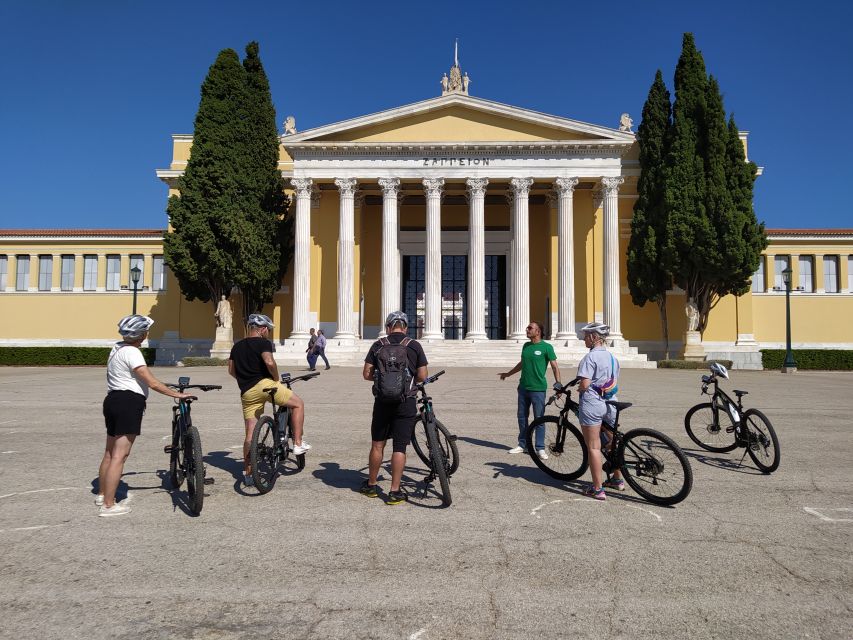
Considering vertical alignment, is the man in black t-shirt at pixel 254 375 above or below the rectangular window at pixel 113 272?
below

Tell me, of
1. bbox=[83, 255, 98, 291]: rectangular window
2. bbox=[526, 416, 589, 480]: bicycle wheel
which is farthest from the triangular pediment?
bbox=[526, 416, 589, 480]: bicycle wheel

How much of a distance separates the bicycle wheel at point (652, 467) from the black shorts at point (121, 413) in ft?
15.6

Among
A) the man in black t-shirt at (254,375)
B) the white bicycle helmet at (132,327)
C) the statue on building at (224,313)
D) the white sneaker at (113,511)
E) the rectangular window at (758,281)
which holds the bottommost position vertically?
the white sneaker at (113,511)

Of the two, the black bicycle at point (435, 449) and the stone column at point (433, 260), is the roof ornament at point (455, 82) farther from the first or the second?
the black bicycle at point (435, 449)

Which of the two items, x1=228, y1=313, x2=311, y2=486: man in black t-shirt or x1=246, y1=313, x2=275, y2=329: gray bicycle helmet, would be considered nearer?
x1=228, y1=313, x2=311, y2=486: man in black t-shirt

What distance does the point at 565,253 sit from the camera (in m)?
28.2

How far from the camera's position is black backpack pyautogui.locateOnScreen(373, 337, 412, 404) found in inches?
203

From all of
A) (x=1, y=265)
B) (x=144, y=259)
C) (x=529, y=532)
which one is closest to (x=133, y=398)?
(x=529, y=532)

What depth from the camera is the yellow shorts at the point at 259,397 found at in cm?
586

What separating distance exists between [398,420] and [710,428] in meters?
4.93

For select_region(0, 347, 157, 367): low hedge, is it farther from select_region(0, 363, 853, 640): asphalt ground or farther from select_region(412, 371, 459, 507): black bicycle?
select_region(412, 371, 459, 507): black bicycle

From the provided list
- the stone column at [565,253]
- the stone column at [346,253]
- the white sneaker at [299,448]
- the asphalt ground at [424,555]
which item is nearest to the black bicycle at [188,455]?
the asphalt ground at [424,555]

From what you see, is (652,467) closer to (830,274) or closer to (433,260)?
(433,260)

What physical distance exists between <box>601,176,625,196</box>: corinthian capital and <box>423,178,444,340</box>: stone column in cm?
860
